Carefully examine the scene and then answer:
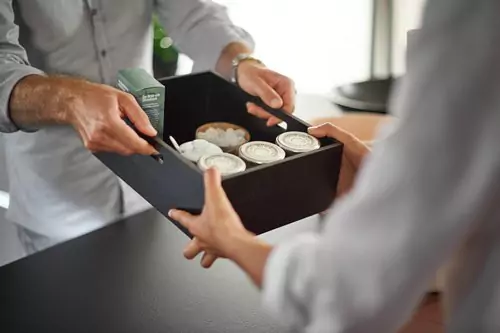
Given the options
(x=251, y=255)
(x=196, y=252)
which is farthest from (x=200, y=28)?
(x=251, y=255)

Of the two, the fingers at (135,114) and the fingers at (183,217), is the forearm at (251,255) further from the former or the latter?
the fingers at (135,114)

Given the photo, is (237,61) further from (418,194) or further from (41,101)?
(418,194)

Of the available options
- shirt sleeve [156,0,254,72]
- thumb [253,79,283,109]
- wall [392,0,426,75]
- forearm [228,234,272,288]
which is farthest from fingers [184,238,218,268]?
wall [392,0,426,75]

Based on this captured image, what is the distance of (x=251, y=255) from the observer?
0.63m

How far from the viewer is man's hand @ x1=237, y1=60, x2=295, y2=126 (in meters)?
1.04

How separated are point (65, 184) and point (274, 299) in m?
0.71

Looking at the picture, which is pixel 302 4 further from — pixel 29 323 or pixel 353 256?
pixel 353 256

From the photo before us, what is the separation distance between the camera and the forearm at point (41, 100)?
93cm

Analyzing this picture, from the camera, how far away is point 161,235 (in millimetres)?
1084

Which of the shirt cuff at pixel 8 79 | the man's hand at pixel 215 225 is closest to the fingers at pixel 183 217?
the man's hand at pixel 215 225

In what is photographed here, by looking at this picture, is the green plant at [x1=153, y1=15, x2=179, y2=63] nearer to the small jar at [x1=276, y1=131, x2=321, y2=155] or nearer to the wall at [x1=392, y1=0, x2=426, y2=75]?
the small jar at [x1=276, y1=131, x2=321, y2=155]

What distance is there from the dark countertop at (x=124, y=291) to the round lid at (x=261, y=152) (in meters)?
0.19

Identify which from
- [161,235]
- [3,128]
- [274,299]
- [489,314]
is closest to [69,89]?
[3,128]

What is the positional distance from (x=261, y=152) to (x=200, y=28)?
41 cm
